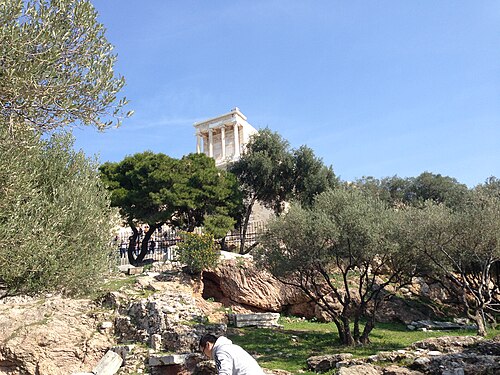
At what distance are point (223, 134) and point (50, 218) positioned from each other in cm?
5157

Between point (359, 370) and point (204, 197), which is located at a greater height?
point (204, 197)

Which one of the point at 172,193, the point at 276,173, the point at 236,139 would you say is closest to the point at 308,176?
the point at 276,173

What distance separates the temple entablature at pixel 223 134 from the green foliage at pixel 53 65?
49.5 metres

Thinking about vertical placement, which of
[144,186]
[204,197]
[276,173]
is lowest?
[204,197]

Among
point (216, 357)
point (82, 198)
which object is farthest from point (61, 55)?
point (216, 357)

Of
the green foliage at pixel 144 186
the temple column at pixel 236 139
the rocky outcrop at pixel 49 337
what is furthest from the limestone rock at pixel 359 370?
the temple column at pixel 236 139

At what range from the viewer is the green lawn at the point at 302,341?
14.8 m

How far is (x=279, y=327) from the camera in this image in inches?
805

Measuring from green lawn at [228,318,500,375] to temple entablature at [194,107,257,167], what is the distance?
4022 centimetres

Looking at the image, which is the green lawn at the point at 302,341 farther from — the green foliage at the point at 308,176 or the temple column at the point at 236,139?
the temple column at the point at 236,139

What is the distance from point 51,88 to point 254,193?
25.9 m

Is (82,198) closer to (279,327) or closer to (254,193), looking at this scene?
(279,327)

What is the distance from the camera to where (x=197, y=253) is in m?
21.8

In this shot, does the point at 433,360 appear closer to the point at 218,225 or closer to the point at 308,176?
the point at 218,225
